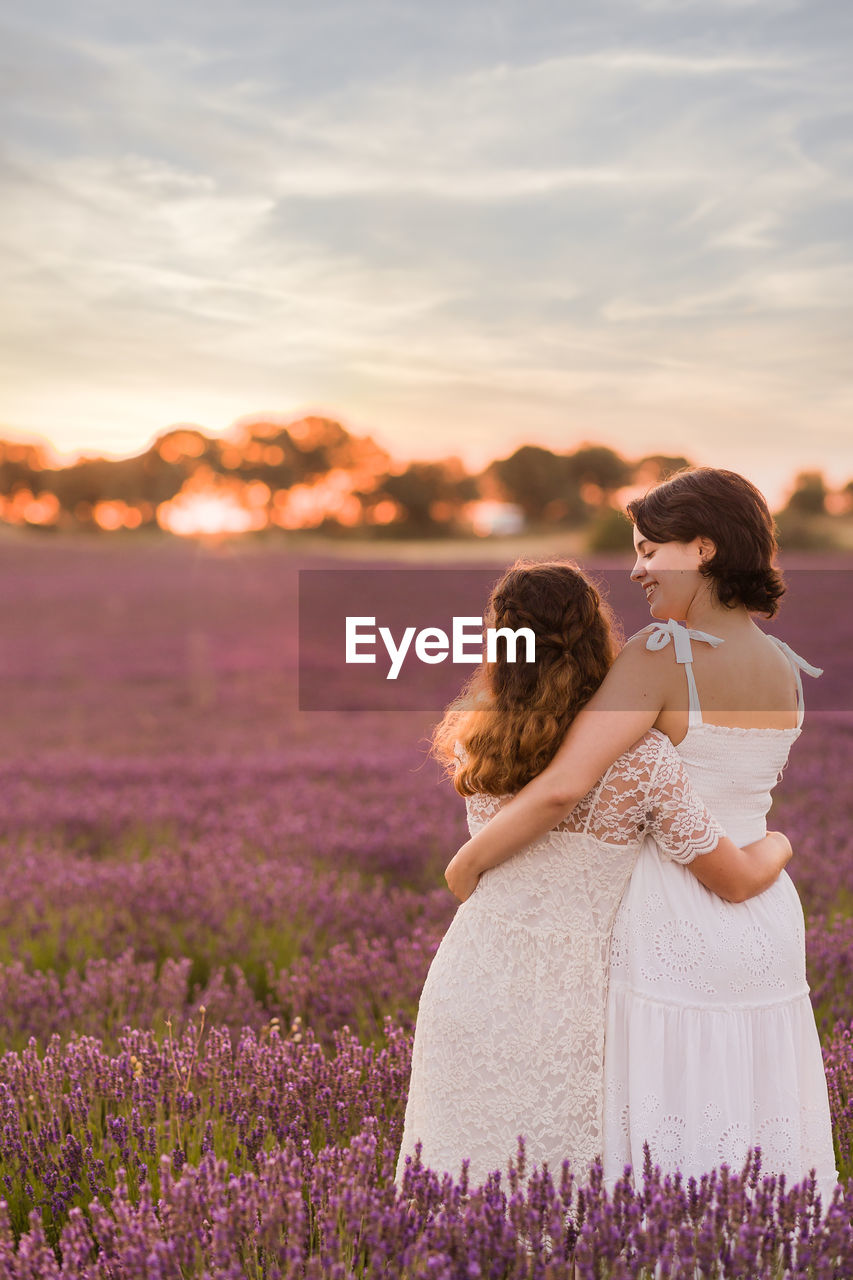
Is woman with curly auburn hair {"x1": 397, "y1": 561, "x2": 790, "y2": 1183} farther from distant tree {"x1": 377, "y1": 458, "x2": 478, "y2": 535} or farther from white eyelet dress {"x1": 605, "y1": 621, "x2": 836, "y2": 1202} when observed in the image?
distant tree {"x1": 377, "y1": 458, "x2": 478, "y2": 535}

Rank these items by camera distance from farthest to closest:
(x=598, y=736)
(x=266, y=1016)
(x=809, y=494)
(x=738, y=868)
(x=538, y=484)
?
(x=538, y=484) → (x=809, y=494) → (x=266, y=1016) → (x=738, y=868) → (x=598, y=736)

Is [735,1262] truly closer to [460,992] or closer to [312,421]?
[460,992]

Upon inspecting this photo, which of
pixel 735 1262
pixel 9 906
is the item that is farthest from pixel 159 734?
pixel 735 1262

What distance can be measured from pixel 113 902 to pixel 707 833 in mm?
3461

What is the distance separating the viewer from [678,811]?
2.10 m

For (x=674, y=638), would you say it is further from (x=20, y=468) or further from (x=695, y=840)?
(x=20, y=468)

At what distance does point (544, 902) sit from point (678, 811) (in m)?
0.37

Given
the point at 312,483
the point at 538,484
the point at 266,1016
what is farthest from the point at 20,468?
the point at 266,1016

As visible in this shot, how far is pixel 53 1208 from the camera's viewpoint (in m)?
2.29

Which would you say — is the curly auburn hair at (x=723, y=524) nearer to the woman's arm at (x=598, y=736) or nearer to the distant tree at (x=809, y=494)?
the woman's arm at (x=598, y=736)

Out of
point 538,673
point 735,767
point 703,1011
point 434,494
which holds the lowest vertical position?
point 703,1011

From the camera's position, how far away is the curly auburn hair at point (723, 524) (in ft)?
7.16

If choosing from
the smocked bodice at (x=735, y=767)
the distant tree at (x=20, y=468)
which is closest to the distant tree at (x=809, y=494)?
the smocked bodice at (x=735, y=767)

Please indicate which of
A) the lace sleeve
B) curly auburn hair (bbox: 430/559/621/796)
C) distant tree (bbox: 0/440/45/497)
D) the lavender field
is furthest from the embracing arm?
distant tree (bbox: 0/440/45/497)
